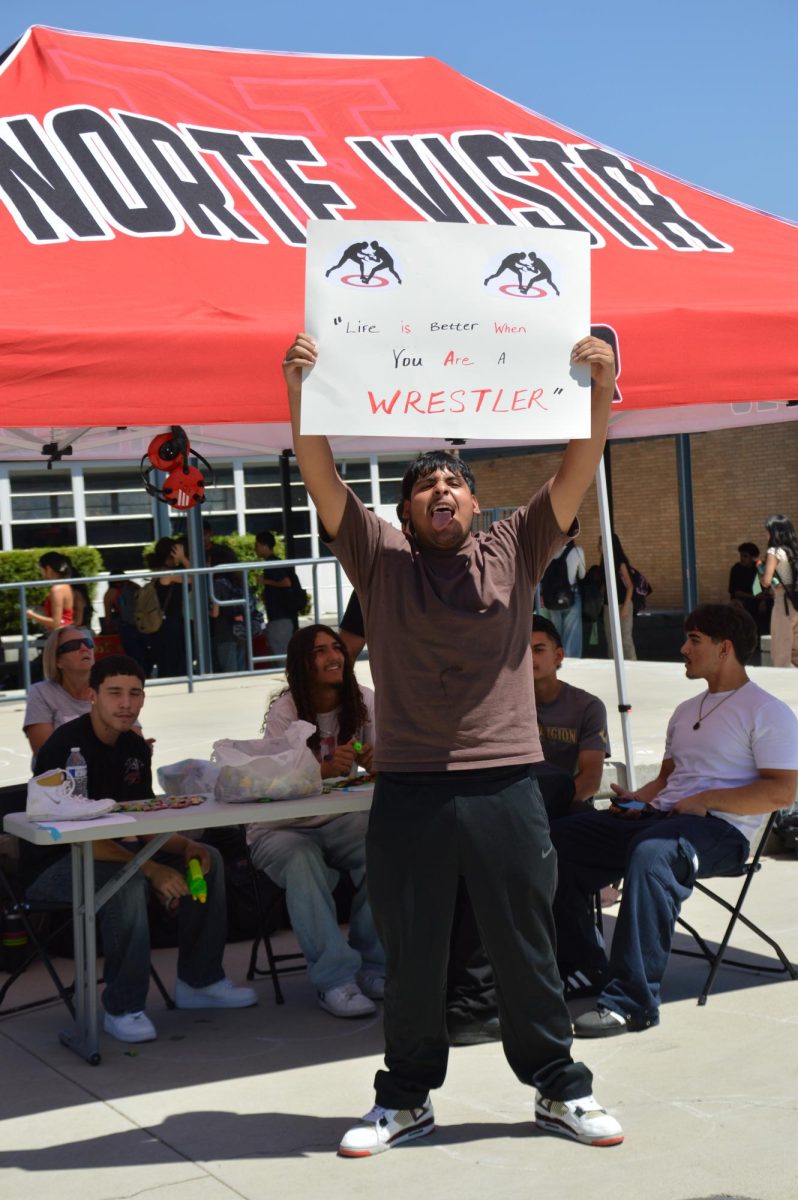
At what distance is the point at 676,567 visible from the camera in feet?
91.8

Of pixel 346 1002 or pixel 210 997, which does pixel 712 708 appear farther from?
pixel 210 997

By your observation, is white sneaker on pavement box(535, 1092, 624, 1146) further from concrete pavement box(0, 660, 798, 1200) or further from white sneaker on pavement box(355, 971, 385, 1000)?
white sneaker on pavement box(355, 971, 385, 1000)

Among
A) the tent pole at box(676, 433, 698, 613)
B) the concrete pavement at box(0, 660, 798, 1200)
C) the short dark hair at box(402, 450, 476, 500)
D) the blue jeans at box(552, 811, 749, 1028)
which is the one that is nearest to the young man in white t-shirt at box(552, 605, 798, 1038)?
the blue jeans at box(552, 811, 749, 1028)

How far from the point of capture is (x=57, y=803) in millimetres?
4668

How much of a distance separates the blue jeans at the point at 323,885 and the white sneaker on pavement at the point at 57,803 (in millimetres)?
793

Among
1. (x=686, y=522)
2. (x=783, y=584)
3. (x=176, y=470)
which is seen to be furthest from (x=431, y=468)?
(x=686, y=522)

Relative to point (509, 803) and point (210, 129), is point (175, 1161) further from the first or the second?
point (210, 129)

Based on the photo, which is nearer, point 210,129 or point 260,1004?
point 260,1004

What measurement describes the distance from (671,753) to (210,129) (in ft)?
9.83

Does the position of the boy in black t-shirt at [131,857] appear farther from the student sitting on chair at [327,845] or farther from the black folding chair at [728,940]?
the black folding chair at [728,940]

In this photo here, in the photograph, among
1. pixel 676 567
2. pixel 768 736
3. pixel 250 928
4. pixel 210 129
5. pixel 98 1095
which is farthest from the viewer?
pixel 676 567

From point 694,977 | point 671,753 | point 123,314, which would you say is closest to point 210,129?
point 123,314

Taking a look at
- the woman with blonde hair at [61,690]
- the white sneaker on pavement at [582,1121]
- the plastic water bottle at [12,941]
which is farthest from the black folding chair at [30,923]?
the white sneaker on pavement at [582,1121]

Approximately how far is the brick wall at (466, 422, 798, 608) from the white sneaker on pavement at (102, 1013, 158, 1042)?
21207 mm
